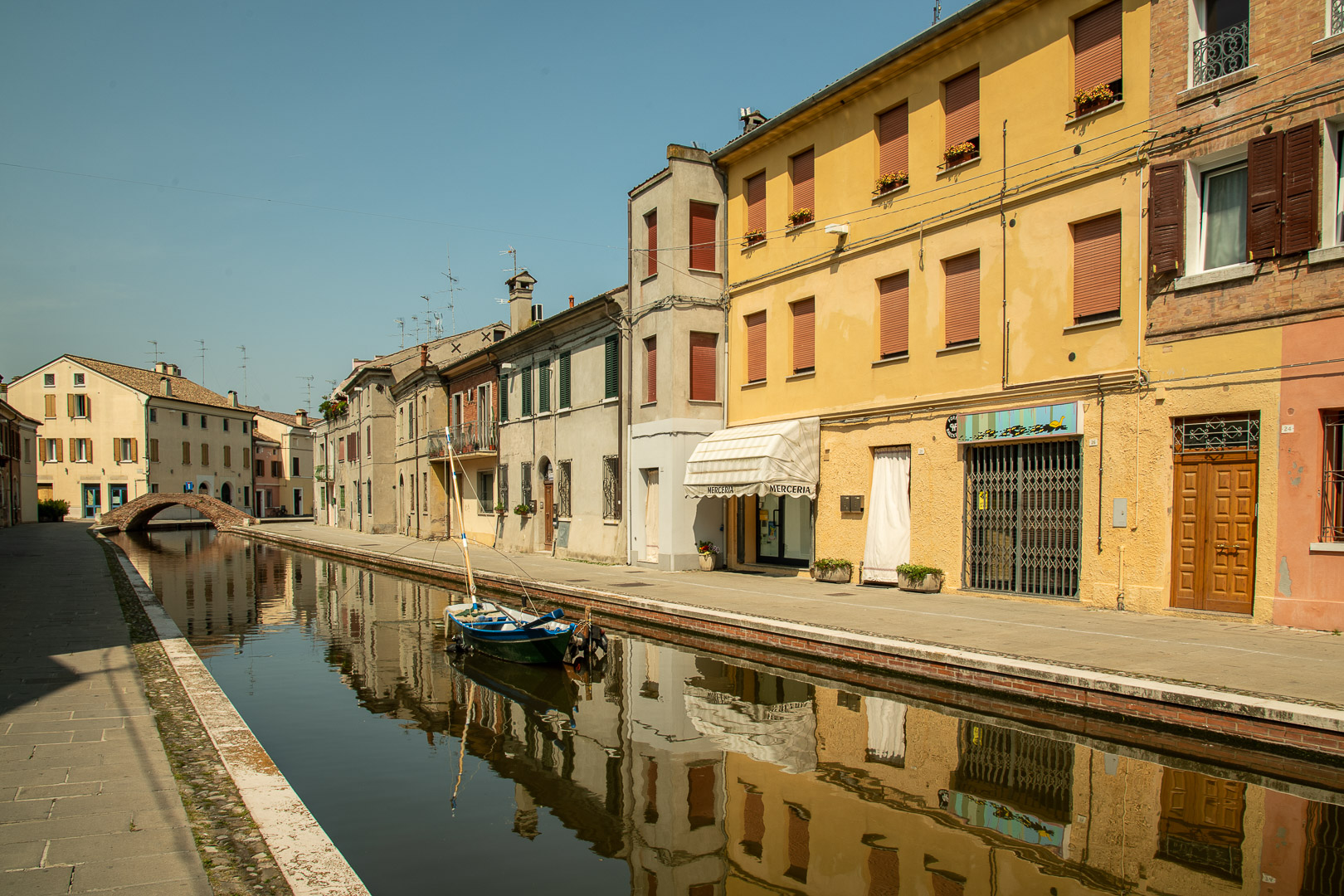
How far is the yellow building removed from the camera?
13.6 meters

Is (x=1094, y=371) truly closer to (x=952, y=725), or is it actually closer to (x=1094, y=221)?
(x=1094, y=221)

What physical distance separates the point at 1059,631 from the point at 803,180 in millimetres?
11998

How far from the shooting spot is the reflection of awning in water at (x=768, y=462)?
60.8 feet

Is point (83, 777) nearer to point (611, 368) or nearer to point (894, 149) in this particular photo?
point (894, 149)

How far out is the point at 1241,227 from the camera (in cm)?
1216

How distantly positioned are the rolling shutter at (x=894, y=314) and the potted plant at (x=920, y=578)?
163 inches

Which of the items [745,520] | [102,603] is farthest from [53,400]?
[745,520]

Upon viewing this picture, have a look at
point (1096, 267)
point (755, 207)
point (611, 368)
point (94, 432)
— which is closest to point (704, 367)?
point (611, 368)

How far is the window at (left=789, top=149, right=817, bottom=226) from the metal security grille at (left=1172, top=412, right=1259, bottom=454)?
9334 millimetres

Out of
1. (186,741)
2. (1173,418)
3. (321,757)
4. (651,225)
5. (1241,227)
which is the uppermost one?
(651,225)

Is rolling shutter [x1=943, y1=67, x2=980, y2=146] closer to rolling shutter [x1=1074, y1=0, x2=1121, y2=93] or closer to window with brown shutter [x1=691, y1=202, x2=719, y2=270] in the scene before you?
rolling shutter [x1=1074, y1=0, x2=1121, y2=93]

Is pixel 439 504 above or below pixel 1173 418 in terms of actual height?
below

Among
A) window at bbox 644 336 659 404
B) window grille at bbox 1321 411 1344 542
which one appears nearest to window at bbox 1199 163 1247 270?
window grille at bbox 1321 411 1344 542

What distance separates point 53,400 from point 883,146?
6481 cm
